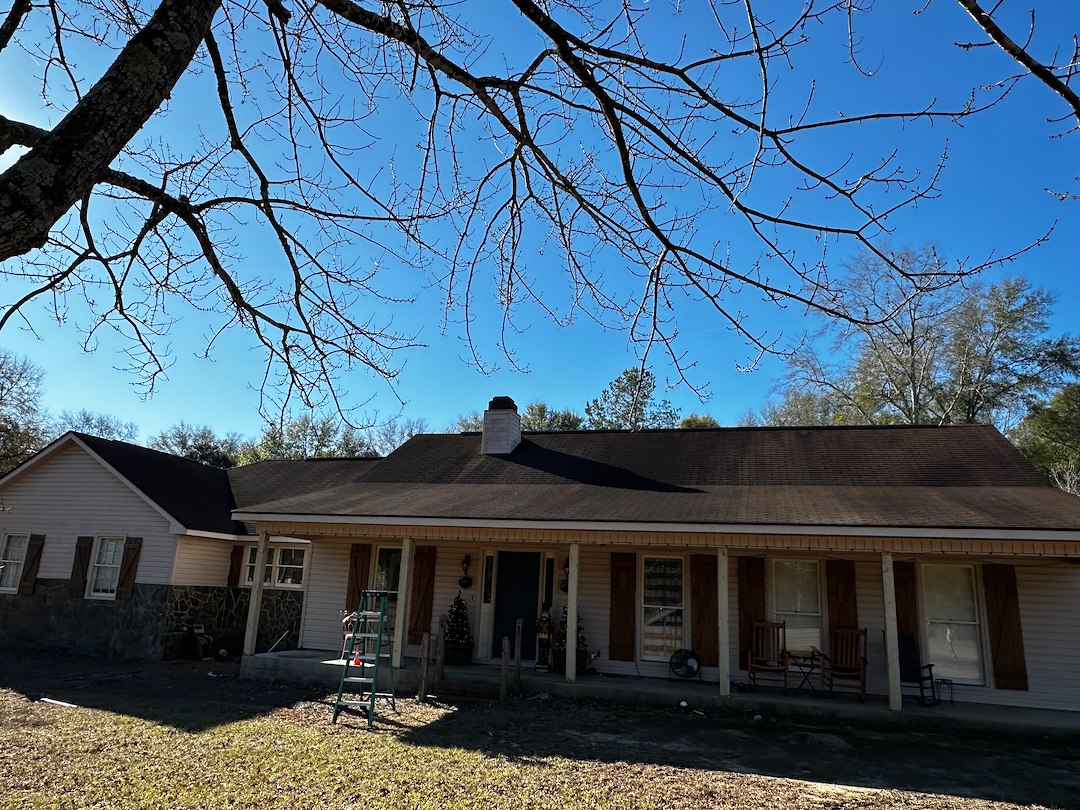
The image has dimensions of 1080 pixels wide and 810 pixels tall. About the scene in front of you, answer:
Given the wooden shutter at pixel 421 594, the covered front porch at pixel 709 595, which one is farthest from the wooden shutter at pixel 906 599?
the wooden shutter at pixel 421 594

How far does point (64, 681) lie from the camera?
1136 centimetres

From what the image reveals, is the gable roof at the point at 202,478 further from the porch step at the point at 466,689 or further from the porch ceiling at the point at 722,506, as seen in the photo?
the porch step at the point at 466,689

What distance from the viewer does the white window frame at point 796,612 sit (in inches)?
432

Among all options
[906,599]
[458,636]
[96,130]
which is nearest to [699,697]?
[906,599]

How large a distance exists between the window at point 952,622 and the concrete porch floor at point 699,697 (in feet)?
2.00

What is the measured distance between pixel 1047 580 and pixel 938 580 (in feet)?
4.73

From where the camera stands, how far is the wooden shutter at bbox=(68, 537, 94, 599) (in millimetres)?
15031

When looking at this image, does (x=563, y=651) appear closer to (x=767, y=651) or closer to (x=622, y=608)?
(x=622, y=608)

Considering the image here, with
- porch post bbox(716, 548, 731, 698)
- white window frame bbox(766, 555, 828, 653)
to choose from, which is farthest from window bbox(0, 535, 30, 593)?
white window frame bbox(766, 555, 828, 653)

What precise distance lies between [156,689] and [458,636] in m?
4.72

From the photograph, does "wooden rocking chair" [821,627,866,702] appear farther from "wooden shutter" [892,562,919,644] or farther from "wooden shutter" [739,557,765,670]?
"wooden shutter" [739,557,765,670]

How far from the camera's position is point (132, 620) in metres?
14.4

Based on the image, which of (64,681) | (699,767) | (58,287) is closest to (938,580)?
(699,767)

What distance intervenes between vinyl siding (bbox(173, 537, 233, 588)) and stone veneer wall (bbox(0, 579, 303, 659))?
0.66 ft
